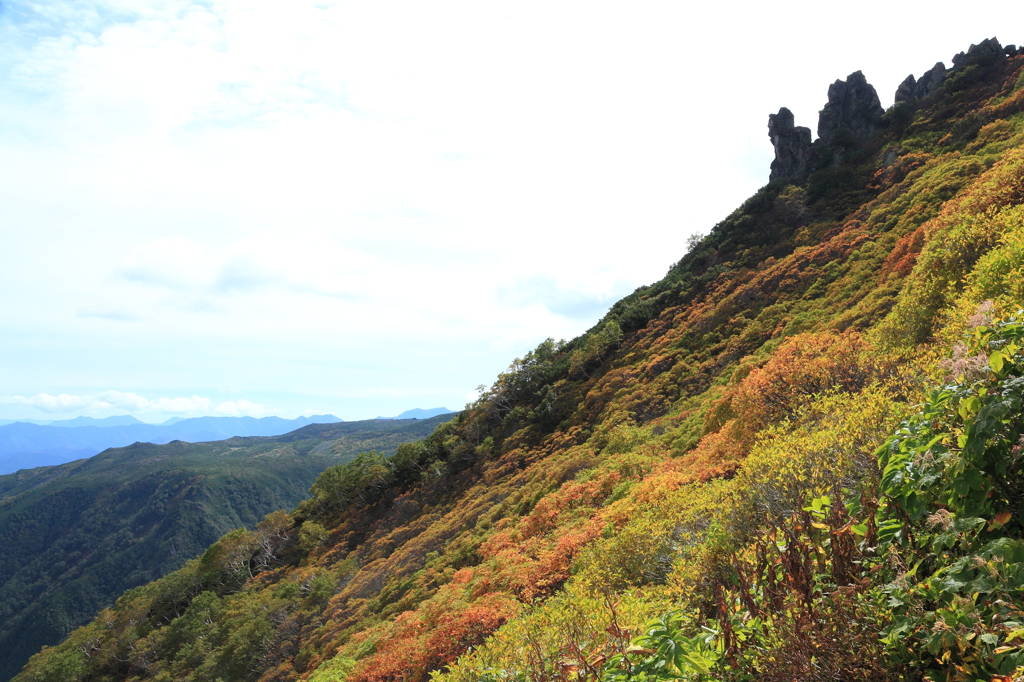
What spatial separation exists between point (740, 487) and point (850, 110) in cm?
6351

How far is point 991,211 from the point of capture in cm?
1259

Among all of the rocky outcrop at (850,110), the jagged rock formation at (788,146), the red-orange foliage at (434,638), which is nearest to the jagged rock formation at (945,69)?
the rocky outcrop at (850,110)

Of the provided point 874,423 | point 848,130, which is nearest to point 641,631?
point 874,423

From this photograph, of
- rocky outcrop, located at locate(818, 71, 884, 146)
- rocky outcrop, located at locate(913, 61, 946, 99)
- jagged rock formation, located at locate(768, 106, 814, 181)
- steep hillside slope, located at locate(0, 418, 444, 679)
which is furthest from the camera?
steep hillside slope, located at locate(0, 418, 444, 679)

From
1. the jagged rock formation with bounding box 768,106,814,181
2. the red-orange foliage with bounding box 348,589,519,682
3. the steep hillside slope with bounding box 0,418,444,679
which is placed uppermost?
the jagged rock formation with bounding box 768,106,814,181

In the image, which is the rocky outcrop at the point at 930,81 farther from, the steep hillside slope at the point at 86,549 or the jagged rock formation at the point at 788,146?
the steep hillside slope at the point at 86,549

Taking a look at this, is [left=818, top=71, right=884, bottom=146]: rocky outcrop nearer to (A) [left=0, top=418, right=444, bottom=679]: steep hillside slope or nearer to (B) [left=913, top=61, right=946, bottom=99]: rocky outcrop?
(B) [left=913, top=61, right=946, bottom=99]: rocky outcrop

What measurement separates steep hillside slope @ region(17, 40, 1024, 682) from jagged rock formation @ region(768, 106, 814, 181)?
0.28m

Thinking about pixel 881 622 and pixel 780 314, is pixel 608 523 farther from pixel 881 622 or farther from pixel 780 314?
pixel 780 314

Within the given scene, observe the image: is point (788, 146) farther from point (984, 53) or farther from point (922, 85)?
point (984, 53)

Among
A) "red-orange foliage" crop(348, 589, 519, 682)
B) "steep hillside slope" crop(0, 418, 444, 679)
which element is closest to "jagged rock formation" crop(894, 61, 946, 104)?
"red-orange foliage" crop(348, 589, 519, 682)

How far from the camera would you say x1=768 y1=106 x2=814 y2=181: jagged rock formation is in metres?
53.1

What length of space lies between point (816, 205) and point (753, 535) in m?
46.5

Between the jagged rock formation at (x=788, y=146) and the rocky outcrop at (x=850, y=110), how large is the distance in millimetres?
2079
